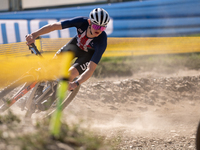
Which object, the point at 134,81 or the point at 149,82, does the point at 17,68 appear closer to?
the point at 134,81

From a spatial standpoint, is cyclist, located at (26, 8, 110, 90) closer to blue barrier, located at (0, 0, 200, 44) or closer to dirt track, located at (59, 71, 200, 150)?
dirt track, located at (59, 71, 200, 150)

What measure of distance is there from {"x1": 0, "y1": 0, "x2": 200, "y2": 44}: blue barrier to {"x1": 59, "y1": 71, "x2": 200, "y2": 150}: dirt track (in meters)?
2.74

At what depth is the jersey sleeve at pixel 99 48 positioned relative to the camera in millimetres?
3859

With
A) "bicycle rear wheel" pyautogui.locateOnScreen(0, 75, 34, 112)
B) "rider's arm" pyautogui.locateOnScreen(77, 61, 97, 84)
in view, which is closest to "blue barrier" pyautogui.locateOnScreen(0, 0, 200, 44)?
"bicycle rear wheel" pyautogui.locateOnScreen(0, 75, 34, 112)

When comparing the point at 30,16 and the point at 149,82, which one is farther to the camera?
the point at 30,16

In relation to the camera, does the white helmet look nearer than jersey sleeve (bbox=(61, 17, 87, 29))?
Yes

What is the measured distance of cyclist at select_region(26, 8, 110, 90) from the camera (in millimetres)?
4004

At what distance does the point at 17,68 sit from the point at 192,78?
242 inches

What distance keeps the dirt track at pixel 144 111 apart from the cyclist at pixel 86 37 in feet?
4.26

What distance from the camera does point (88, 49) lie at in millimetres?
4703

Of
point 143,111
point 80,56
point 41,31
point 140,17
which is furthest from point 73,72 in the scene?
point 140,17

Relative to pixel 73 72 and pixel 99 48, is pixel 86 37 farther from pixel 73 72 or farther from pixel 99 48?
pixel 73 72

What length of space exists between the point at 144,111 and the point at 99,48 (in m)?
3.00

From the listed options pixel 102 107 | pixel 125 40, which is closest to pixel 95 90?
pixel 102 107
